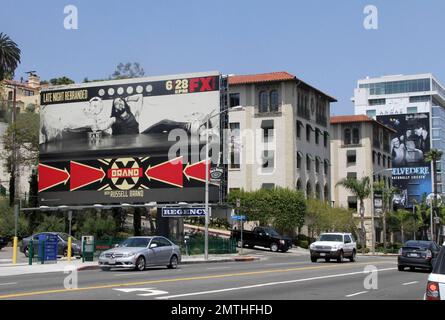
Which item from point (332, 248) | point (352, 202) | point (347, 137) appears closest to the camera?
point (332, 248)

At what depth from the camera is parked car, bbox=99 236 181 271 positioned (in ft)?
87.2

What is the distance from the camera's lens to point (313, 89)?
75500 mm

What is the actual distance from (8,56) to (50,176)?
82.2 feet

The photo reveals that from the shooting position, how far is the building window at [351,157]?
93.5 m

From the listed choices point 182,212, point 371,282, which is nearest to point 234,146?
point 182,212

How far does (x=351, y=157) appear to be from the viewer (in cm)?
9394

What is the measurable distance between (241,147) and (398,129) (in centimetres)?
7997

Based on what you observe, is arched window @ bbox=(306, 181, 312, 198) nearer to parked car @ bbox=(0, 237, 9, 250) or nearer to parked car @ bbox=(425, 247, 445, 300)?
parked car @ bbox=(0, 237, 9, 250)

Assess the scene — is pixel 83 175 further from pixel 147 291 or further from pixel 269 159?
pixel 147 291

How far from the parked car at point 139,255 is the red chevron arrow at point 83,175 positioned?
77.9 ft

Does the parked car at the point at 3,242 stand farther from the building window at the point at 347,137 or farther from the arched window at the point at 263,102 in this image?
the building window at the point at 347,137

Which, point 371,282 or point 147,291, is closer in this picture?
point 147,291

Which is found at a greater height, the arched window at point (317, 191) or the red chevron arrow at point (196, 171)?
the red chevron arrow at point (196, 171)

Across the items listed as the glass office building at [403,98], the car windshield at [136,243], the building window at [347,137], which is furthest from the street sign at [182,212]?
the glass office building at [403,98]
